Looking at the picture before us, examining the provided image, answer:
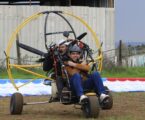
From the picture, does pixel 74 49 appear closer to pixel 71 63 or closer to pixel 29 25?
pixel 71 63

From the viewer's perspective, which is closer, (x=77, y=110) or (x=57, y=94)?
(x=57, y=94)

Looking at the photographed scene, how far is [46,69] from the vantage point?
1048 cm

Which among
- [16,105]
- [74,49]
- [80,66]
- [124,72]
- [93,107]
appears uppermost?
[74,49]

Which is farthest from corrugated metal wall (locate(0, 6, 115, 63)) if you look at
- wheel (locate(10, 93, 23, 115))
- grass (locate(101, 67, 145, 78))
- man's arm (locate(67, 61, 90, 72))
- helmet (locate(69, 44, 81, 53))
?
man's arm (locate(67, 61, 90, 72))

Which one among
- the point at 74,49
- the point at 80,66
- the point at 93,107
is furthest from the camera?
the point at 74,49

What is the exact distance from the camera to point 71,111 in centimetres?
1098

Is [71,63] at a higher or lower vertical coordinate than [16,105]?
higher

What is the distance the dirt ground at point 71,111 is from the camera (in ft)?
32.0

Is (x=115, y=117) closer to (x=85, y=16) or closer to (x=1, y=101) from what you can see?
(x=1, y=101)

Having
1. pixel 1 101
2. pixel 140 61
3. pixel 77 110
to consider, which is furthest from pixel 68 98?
pixel 140 61

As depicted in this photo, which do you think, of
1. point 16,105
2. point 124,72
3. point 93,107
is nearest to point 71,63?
point 93,107

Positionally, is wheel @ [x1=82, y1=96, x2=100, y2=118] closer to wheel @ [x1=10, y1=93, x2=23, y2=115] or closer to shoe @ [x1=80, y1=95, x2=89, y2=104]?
shoe @ [x1=80, y1=95, x2=89, y2=104]

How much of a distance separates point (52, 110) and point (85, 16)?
44.9 feet

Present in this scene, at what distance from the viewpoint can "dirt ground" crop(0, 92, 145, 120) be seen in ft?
32.0
